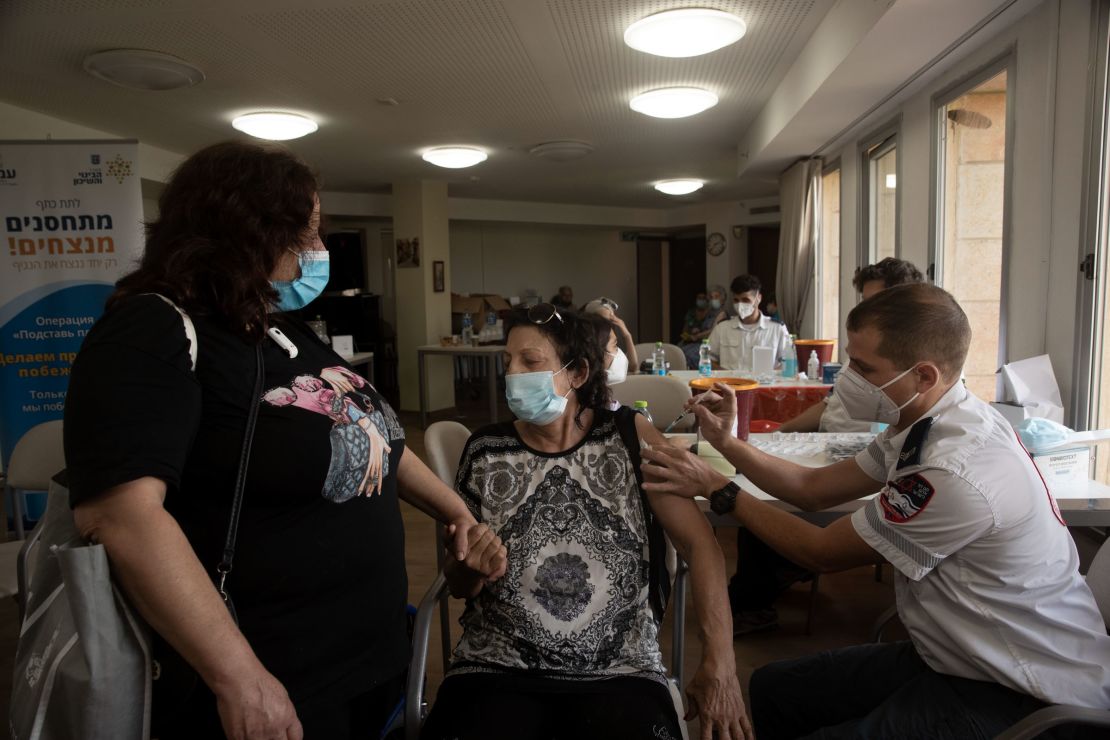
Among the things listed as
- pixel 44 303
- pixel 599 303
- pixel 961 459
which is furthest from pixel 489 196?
pixel 961 459

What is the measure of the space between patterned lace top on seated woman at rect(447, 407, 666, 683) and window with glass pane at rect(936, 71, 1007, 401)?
2.62m

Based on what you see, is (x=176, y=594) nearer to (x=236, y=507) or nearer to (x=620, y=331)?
(x=236, y=507)

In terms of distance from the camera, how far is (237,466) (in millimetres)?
937

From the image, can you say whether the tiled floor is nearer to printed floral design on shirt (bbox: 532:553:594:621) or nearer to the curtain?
printed floral design on shirt (bbox: 532:553:594:621)

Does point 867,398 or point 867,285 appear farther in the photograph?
point 867,285

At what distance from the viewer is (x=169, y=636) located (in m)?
0.86

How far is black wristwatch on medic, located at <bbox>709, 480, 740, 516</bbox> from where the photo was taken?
1467 mm

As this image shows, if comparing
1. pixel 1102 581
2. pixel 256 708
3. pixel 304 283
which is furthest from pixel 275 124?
pixel 1102 581

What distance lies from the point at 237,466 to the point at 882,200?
17.2 ft

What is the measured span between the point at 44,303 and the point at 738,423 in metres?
3.44

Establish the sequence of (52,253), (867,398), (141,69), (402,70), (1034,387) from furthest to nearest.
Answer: (402,70) < (141,69) < (52,253) < (1034,387) < (867,398)

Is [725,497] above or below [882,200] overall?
below

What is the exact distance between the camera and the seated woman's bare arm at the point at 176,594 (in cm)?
83

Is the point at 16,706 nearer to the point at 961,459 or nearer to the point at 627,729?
the point at 627,729
